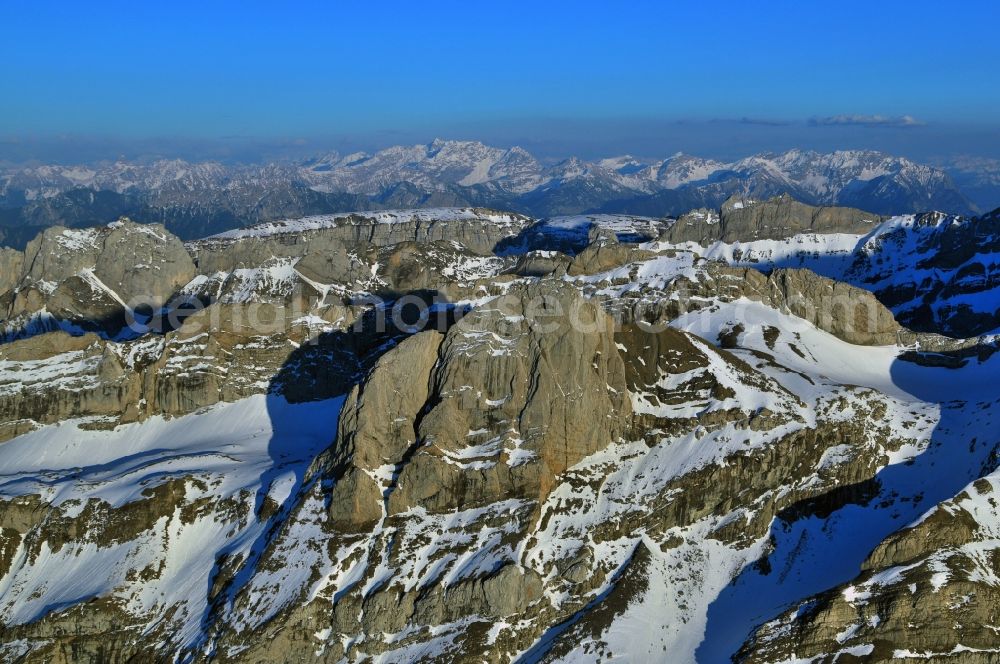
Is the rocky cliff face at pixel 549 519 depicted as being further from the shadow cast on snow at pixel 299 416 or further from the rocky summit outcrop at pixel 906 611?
the shadow cast on snow at pixel 299 416

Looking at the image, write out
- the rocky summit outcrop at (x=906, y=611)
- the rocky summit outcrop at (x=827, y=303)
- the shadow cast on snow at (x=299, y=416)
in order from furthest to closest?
the rocky summit outcrop at (x=827, y=303) < the shadow cast on snow at (x=299, y=416) < the rocky summit outcrop at (x=906, y=611)

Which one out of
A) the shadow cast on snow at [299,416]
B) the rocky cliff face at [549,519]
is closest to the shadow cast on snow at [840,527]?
the rocky cliff face at [549,519]

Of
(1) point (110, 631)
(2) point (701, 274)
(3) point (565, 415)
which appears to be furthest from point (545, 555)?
(2) point (701, 274)

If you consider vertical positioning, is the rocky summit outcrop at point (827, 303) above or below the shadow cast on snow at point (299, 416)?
above

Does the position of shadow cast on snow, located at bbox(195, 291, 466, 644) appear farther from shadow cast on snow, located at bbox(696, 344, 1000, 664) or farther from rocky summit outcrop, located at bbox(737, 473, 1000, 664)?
rocky summit outcrop, located at bbox(737, 473, 1000, 664)

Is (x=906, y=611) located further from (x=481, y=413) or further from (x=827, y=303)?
(x=827, y=303)

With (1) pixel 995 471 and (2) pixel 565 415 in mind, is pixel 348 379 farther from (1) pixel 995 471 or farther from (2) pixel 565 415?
(1) pixel 995 471

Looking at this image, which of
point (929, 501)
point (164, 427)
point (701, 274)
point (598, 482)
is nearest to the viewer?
point (929, 501)

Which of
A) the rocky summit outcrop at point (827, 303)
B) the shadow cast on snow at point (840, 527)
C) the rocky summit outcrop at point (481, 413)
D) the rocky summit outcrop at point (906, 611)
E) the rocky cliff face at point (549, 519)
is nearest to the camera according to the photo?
the rocky summit outcrop at point (906, 611)

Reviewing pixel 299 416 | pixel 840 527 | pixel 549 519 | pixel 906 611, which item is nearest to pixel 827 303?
pixel 840 527

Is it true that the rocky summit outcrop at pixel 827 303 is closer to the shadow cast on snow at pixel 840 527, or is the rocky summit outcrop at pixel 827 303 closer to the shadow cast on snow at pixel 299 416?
the shadow cast on snow at pixel 840 527

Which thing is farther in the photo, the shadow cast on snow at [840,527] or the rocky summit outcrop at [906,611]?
the shadow cast on snow at [840,527]
